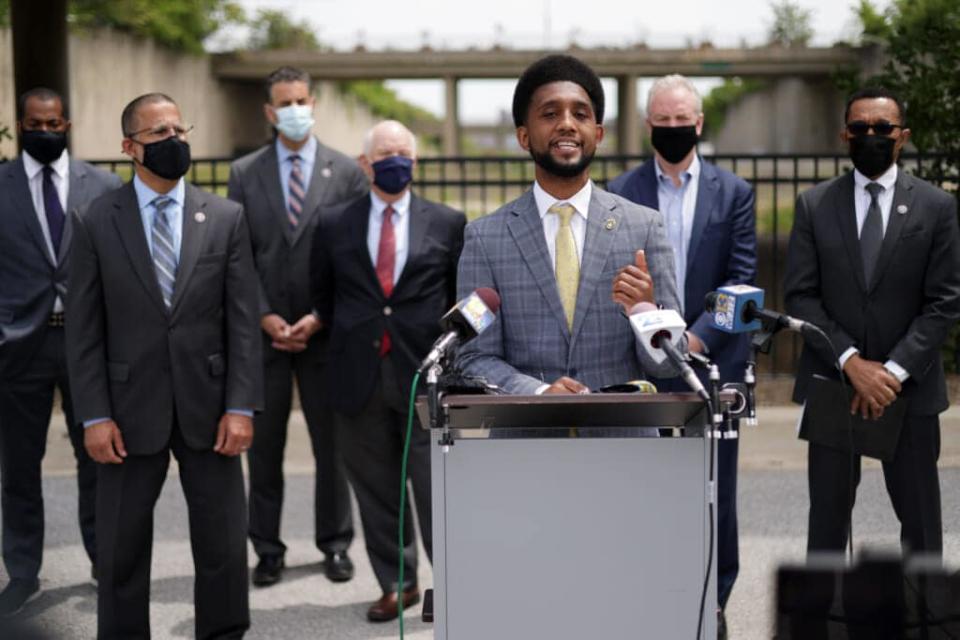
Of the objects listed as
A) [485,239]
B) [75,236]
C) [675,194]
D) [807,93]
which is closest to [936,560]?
[485,239]

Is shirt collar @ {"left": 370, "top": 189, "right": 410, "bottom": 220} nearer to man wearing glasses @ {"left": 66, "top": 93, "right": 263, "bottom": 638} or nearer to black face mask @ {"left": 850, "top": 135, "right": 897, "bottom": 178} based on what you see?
man wearing glasses @ {"left": 66, "top": 93, "right": 263, "bottom": 638}

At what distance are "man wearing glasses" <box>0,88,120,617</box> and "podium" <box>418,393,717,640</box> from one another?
3.41m

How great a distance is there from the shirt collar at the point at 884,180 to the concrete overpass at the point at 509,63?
4278 centimetres

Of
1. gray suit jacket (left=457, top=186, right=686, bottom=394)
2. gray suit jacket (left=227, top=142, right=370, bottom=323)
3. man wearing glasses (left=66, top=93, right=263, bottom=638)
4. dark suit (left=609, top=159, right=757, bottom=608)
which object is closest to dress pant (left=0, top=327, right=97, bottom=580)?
gray suit jacket (left=227, top=142, right=370, bottom=323)

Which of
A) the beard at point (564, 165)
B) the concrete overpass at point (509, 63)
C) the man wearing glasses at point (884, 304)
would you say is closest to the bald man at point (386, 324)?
the man wearing glasses at point (884, 304)

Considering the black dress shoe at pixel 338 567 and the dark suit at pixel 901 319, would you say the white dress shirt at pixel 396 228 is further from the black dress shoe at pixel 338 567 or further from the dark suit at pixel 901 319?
the dark suit at pixel 901 319

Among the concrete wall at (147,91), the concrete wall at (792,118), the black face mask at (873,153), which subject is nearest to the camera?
the black face mask at (873,153)

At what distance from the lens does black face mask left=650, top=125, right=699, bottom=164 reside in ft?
18.8

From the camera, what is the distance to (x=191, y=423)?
5332 millimetres

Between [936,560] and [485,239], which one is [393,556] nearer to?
[485,239]

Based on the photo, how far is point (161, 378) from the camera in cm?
529

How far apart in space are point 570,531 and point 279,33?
51539 mm

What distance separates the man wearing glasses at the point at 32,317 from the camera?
6.30 m

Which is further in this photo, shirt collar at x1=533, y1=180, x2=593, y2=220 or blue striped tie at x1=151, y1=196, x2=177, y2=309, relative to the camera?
blue striped tie at x1=151, y1=196, x2=177, y2=309
